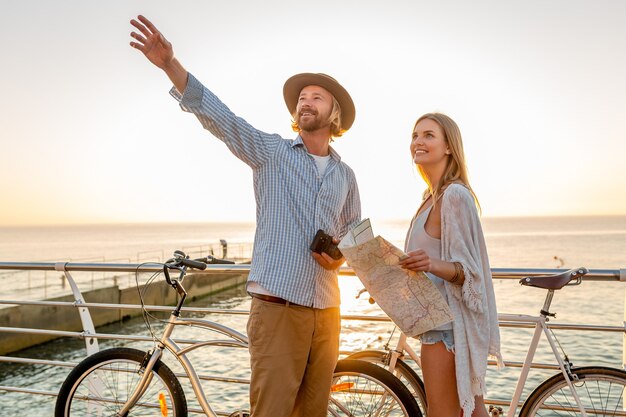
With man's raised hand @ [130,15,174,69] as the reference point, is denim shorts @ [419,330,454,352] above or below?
below

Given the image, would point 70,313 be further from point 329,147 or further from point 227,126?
point 227,126

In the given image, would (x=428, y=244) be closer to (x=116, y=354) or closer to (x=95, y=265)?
(x=116, y=354)

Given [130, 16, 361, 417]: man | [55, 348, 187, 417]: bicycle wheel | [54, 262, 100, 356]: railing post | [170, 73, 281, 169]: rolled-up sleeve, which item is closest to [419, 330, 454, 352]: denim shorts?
[130, 16, 361, 417]: man

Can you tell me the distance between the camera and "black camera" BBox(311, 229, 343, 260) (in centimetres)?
210

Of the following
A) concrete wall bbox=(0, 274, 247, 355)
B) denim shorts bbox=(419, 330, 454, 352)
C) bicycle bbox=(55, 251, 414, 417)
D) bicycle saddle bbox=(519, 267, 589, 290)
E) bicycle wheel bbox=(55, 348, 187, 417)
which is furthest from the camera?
concrete wall bbox=(0, 274, 247, 355)

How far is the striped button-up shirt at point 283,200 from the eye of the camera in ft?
6.90

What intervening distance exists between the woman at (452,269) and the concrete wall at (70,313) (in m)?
11.6

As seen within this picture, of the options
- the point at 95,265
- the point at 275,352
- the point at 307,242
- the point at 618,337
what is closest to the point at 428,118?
the point at 307,242

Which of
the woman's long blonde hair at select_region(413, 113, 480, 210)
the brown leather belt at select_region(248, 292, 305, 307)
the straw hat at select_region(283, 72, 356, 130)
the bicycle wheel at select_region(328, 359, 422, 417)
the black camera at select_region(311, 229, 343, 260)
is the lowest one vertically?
the bicycle wheel at select_region(328, 359, 422, 417)

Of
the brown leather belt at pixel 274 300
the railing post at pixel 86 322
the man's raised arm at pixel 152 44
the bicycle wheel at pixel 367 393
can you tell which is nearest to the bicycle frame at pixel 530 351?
the bicycle wheel at pixel 367 393

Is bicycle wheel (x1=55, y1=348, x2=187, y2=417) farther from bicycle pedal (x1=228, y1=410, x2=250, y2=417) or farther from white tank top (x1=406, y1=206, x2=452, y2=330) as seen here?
white tank top (x1=406, y1=206, x2=452, y2=330)

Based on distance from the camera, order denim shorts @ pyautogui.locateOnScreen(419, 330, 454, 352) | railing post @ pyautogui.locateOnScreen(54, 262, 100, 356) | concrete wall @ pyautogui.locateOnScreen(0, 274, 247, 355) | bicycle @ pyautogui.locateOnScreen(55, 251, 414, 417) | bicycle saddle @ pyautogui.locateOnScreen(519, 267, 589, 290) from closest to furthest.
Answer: denim shorts @ pyautogui.locateOnScreen(419, 330, 454, 352), bicycle saddle @ pyautogui.locateOnScreen(519, 267, 589, 290), bicycle @ pyautogui.locateOnScreen(55, 251, 414, 417), railing post @ pyautogui.locateOnScreen(54, 262, 100, 356), concrete wall @ pyautogui.locateOnScreen(0, 274, 247, 355)

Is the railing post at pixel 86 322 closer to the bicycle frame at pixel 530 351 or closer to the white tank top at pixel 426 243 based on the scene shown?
the bicycle frame at pixel 530 351

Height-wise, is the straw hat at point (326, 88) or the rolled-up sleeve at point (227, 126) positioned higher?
the straw hat at point (326, 88)
